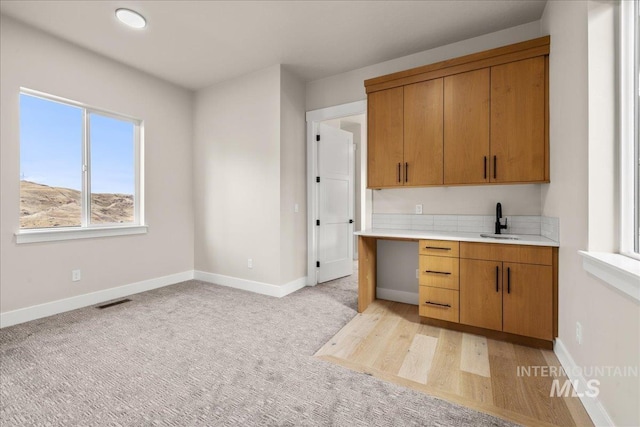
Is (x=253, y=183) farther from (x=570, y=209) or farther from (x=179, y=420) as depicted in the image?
(x=570, y=209)

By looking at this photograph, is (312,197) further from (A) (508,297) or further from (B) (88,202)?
(B) (88,202)

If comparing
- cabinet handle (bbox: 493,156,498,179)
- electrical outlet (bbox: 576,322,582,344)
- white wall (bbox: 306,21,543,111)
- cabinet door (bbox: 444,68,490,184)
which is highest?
white wall (bbox: 306,21,543,111)

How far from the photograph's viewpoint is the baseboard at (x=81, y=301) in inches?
105

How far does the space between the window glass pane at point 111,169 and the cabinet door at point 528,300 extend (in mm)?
4305

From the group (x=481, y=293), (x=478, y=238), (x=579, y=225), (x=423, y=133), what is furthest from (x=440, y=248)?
(x=423, y=133)

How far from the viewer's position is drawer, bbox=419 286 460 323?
2500mm

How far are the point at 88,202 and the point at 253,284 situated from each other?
7.09 feet

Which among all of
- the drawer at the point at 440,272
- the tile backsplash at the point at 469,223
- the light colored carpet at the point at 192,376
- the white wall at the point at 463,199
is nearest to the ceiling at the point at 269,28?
the white wall at the point at 463,199

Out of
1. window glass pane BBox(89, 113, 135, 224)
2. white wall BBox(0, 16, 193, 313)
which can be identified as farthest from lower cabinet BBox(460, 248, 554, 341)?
window glass pane BBox(89, 113, 135, 224)

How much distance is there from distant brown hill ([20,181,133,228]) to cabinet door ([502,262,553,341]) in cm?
431

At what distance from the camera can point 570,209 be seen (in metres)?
1.86

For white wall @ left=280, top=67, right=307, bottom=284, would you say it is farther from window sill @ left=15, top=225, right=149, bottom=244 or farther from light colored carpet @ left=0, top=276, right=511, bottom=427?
window sill @ left=15, top=225, right=149, bottom=244

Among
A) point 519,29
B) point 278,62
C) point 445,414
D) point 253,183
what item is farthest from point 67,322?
point 519,29

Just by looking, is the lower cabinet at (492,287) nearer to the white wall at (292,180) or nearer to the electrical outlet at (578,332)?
the electrical outlet at (578,332)
